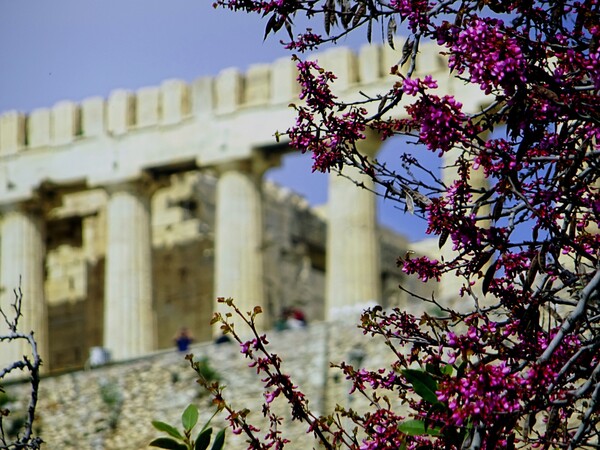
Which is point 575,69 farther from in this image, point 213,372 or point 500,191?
point 213,372

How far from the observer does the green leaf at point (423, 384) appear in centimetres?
1096

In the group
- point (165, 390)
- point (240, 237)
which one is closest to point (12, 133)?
point (240, 237)

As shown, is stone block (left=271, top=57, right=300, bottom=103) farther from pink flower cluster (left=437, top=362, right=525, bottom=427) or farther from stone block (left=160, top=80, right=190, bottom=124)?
pink flower cluster (left=437, top=362, right=525, bottom=427)

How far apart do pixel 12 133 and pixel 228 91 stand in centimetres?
618

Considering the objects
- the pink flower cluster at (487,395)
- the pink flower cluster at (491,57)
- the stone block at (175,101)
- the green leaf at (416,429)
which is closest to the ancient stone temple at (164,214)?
the stone block at (175,101)

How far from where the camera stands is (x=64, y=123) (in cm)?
4656

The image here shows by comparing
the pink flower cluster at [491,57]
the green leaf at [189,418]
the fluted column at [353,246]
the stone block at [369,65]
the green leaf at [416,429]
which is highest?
the stone block at [369,65]

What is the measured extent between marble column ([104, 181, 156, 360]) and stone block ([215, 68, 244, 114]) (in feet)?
9.17

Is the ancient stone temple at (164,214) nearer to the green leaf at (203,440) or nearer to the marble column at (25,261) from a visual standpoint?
the marble column at (25,261)

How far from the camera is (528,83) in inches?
431

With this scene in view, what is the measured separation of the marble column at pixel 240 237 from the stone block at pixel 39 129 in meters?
5.30

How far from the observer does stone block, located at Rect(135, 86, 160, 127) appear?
45.4 m

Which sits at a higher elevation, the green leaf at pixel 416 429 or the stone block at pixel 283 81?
the stone block at pixel 283 81

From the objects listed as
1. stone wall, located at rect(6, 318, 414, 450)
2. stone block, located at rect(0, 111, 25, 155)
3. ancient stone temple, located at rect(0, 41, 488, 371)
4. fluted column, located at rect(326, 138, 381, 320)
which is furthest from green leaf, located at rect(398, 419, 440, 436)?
stone block, located at rect(0, 111, 25, 155)
